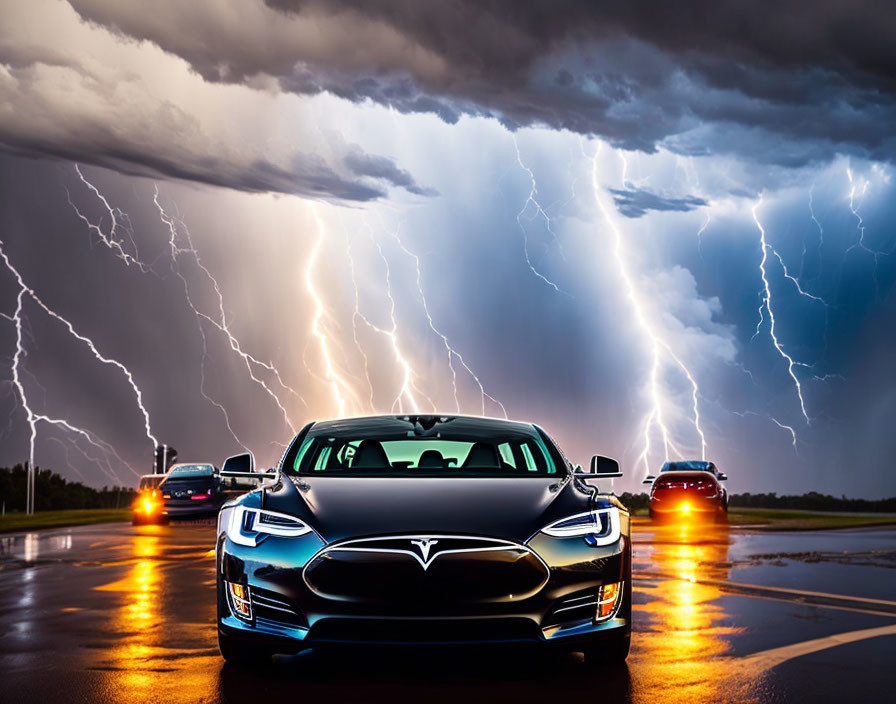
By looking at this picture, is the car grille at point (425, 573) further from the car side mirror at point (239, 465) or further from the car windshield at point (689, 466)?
the car windshield at point (689, 466)

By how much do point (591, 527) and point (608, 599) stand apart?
36cm

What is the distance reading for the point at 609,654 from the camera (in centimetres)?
581

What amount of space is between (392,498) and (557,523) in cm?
82

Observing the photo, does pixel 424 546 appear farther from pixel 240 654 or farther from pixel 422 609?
pixel 240 654

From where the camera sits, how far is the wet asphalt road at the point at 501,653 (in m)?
5.30

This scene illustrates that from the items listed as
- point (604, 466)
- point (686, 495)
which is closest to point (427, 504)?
point (604, 466)

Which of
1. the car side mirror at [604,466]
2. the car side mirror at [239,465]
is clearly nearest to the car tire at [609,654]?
the car side mirror at [604,466]

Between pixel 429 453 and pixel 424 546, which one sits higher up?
pixel 429 453

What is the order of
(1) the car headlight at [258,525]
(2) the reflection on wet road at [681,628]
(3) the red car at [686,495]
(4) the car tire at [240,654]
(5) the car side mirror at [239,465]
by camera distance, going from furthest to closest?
1. (3) the red car at [686,495]
2. (5) the car side mirror at [239,465]
3. (4) the car tire at [240,654]
4. (2) the reflection on wet road at [681,628]
5. (1) the car headlight at [258,525]

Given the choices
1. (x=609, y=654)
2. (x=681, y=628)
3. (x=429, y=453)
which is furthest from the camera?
(x=681, y=628)

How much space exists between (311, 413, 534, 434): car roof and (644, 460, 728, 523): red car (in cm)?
1599

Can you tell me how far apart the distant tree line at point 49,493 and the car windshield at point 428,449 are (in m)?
65.7

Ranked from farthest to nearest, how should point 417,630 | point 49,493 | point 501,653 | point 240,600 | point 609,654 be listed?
point 49,493
point 609,654
point 240,600
point 501,653
point 417,630

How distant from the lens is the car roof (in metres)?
7.03
